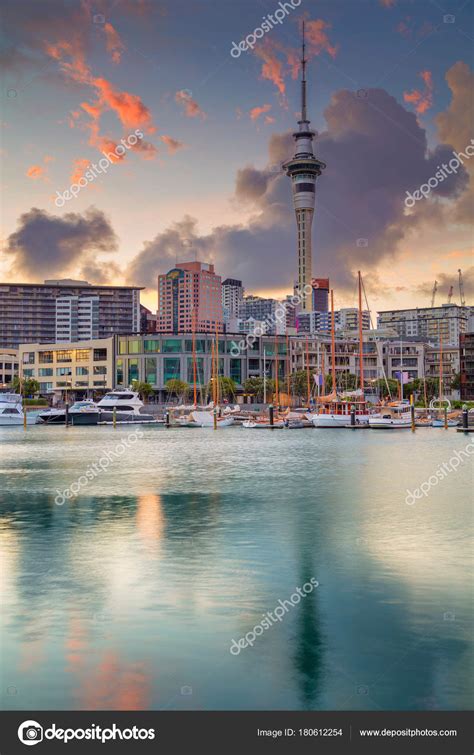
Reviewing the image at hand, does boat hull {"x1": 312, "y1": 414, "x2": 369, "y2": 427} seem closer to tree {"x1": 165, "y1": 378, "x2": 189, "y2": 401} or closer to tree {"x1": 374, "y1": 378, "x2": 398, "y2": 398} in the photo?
tree {"x1": 374, "y1": 378, "x2": 398, "y2": 398}

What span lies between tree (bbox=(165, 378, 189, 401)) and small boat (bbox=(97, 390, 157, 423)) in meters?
36.4

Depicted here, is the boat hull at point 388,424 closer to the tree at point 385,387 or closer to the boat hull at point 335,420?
the boat hull at point 335,420

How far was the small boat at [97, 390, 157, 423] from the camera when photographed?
14750cm

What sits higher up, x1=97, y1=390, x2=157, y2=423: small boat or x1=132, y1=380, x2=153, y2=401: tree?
x1=132, y1=380, x2=153, y2=401: tree

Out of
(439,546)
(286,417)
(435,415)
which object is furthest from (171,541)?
(435,415)

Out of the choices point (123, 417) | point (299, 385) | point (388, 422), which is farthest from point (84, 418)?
point (299, 385)

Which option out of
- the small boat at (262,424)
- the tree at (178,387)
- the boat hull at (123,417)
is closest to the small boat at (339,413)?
the small boat at (262,424)

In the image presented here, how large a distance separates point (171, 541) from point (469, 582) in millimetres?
10995

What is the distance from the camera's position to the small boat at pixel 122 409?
147500mm

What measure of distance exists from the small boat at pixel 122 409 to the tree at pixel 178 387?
36.4 metres

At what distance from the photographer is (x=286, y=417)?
131 meters

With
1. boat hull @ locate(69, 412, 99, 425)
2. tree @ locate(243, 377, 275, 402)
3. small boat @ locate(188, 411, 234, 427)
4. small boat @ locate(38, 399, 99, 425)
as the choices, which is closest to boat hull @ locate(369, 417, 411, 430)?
small boat @ locate(188, 411, 234, 427)

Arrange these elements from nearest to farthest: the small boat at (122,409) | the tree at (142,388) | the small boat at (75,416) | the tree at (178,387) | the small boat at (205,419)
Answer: the small boat at (205,419) → the small boat at (75,416) → the small boat at (122,409) → the tree at (178,387) → the tree at (142,388)
